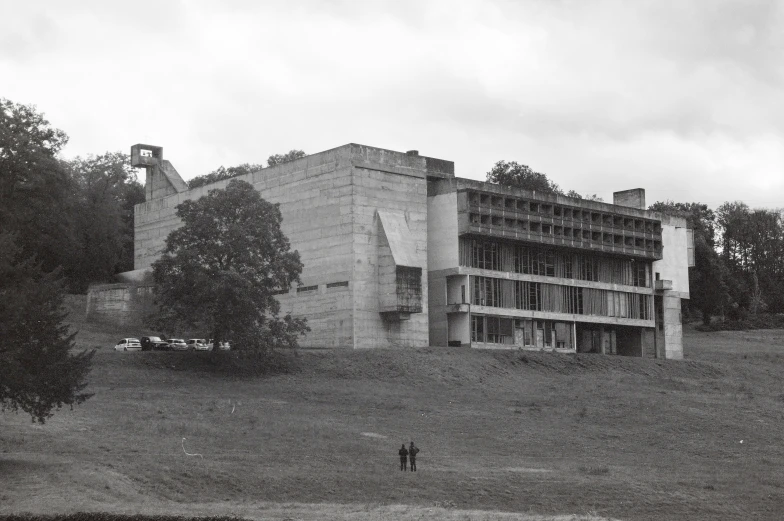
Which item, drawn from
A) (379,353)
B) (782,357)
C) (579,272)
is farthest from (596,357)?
(782,357)

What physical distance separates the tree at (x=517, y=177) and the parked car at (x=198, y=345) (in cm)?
6883

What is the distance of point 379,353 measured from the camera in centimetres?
9175

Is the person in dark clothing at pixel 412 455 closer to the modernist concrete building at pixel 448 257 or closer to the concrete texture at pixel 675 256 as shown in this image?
the modernist concrete building at pixel 448 257

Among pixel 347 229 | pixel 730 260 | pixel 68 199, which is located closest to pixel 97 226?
pixel 68 199

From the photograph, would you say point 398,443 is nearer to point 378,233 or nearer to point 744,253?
point 378,233

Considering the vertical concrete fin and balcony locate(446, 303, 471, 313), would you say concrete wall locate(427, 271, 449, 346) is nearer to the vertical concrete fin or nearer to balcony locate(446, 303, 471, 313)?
balcony locate(446, 303, 471, 313)

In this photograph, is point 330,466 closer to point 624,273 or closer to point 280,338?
point 280,338

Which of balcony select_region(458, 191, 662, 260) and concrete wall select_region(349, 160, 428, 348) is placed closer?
concrete wall select_region(349, 160, 428, 348)

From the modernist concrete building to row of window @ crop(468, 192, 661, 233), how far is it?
0.42 feet

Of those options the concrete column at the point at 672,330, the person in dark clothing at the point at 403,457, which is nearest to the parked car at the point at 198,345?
the person in dark clothing at the point at 403,457

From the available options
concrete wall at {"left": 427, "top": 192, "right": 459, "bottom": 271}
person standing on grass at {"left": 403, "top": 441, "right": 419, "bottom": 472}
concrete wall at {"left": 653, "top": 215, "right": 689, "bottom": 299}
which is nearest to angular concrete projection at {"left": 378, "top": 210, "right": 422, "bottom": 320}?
concrete wall at {"left": 427, "top": 192, "right": 459, "bottom": 271}

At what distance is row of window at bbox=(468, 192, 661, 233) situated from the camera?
105875 millimetres

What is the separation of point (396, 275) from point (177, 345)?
60.2 ft

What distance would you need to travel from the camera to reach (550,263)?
114 meters
